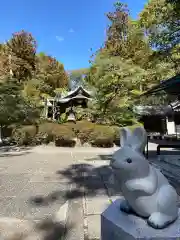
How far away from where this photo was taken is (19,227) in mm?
2775

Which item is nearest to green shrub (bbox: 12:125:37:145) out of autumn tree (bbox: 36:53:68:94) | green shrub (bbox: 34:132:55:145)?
green shrub (bbox: 34:132:55:145)

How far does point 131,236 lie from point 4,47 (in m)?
26.4

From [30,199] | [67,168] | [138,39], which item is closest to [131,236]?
[30,199]

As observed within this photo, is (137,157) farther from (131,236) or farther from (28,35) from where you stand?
(28,35)

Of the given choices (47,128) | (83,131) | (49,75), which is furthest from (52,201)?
(49,75)

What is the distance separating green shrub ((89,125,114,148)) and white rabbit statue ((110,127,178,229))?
10.6 m

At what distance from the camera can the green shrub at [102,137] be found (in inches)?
479

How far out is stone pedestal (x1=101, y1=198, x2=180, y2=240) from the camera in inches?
56.2

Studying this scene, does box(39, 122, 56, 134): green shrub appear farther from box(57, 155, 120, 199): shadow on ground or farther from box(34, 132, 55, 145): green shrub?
box(57, 155, 120, 199): shadow on ground

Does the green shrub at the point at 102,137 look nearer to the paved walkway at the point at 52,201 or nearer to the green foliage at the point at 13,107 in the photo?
the green foliage at the point at 13,107

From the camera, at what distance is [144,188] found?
1.50 m

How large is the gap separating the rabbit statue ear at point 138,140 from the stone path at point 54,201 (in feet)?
4.54

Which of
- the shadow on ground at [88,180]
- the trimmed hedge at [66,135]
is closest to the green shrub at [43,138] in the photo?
the trimmed hedge at [66,135]

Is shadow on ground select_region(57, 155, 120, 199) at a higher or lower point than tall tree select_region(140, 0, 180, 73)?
lower
